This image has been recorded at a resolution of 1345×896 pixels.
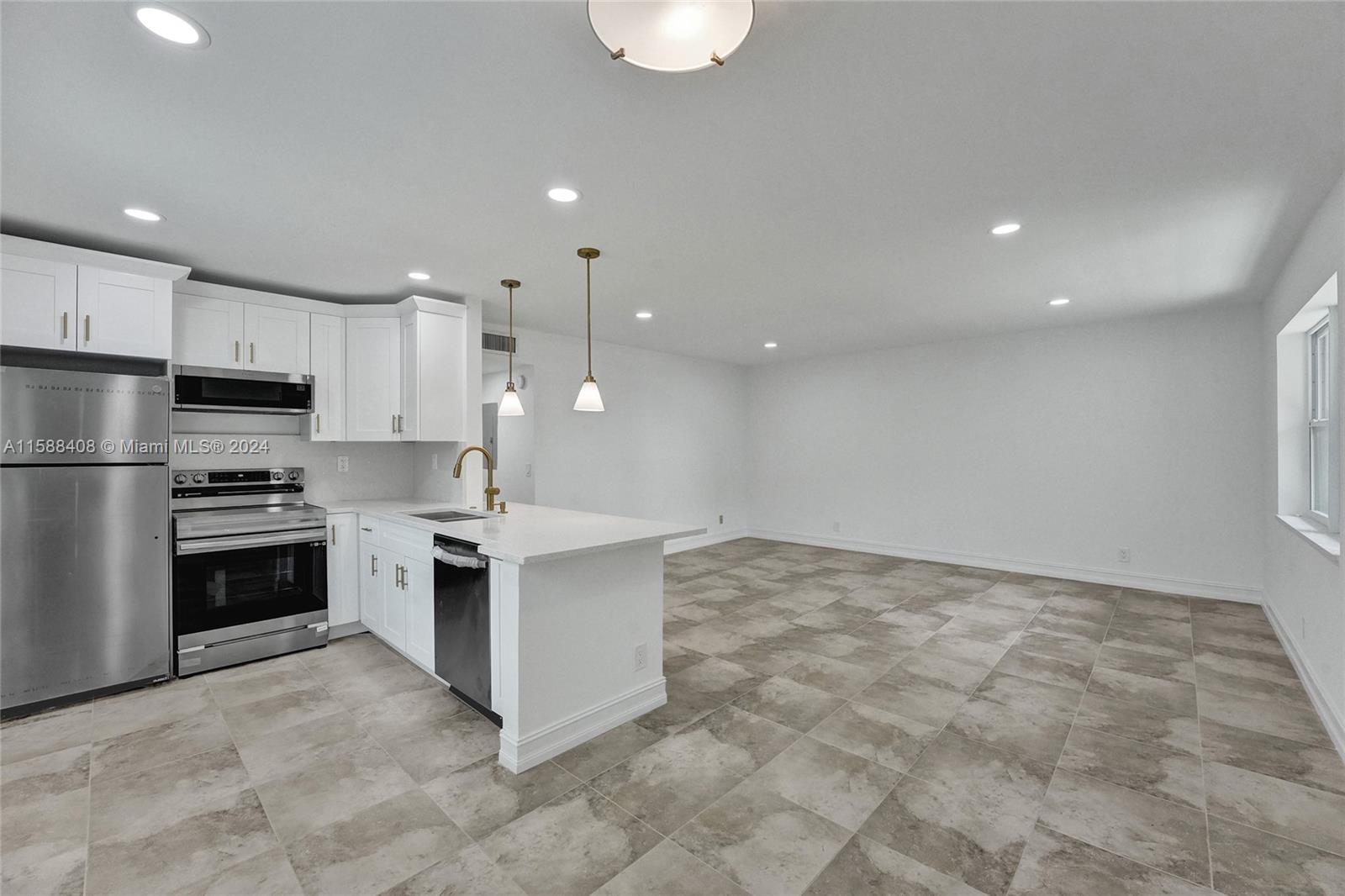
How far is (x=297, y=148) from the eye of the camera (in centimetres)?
219

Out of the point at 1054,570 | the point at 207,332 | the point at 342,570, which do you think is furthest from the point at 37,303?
the point at 1054,570

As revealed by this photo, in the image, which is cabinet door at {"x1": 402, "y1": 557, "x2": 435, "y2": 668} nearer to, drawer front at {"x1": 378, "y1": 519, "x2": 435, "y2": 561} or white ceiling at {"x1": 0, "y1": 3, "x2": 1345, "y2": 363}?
drawer front at {"x1": 378, "y1": 519, "x2": 435, "y2": 561}

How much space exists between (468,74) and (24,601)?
3411mm

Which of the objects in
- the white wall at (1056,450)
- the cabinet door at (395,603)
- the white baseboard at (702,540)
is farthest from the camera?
the white baseboard at (702,540)

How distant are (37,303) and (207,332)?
767 mm

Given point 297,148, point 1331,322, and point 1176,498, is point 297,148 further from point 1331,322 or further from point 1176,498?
point 1176,498

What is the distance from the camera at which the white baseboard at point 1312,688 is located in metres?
2.54

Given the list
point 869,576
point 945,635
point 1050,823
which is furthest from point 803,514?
point 1050,823

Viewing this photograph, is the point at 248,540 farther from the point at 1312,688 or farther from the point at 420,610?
the point at 1312,688

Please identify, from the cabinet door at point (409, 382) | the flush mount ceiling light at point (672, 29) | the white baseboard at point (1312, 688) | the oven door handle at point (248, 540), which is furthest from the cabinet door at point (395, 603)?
the white baseboard at point (1312, 688)

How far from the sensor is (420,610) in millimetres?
3262

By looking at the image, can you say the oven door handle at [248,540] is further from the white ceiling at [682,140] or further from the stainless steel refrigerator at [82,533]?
the white ceiling at [682,140]

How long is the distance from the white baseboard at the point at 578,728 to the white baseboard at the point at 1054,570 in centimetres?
458

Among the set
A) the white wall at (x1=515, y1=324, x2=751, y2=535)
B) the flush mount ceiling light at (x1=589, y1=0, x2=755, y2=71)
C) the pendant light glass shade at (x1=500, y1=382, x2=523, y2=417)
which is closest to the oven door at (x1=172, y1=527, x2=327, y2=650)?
the pendant light glass shade at (x1=500, y1=382, x2=523, y2=417)
